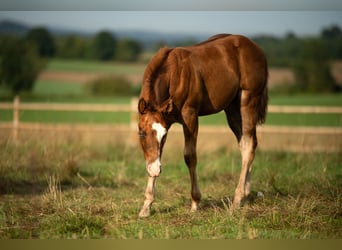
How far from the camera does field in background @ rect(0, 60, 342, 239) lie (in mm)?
5988

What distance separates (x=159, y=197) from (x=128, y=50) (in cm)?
4786

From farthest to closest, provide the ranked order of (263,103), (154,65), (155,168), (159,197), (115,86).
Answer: (115,86)
(263,103)
(159,197)
(154,65)
(155,168)

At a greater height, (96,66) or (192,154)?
(192,154)

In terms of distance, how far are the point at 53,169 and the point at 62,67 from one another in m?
42.5

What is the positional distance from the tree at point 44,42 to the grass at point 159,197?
110 feet

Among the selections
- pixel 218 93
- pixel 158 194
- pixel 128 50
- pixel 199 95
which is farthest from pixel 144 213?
pixel 128 50

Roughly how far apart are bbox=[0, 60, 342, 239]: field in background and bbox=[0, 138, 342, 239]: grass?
0.01 m

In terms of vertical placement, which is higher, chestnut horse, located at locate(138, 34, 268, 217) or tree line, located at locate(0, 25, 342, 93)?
chestnut horse, located at locate(138, 34, 268, 217)

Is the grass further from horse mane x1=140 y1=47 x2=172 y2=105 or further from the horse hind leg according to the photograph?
horse mane x1=140 y1=47 x2=172 y2=105

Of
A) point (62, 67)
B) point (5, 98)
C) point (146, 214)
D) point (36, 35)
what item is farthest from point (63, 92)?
point (146, 214)

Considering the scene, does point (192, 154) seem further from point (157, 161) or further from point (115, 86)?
point (115, 86)

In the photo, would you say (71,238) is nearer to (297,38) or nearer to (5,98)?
(5,98)

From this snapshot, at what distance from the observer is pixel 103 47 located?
5609 centimetres

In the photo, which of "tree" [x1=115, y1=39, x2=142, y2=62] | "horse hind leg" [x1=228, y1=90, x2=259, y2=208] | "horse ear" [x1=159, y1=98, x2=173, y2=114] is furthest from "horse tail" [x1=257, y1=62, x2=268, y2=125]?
"tree" [x1=115, y1=39, x2=142, y2=62]
